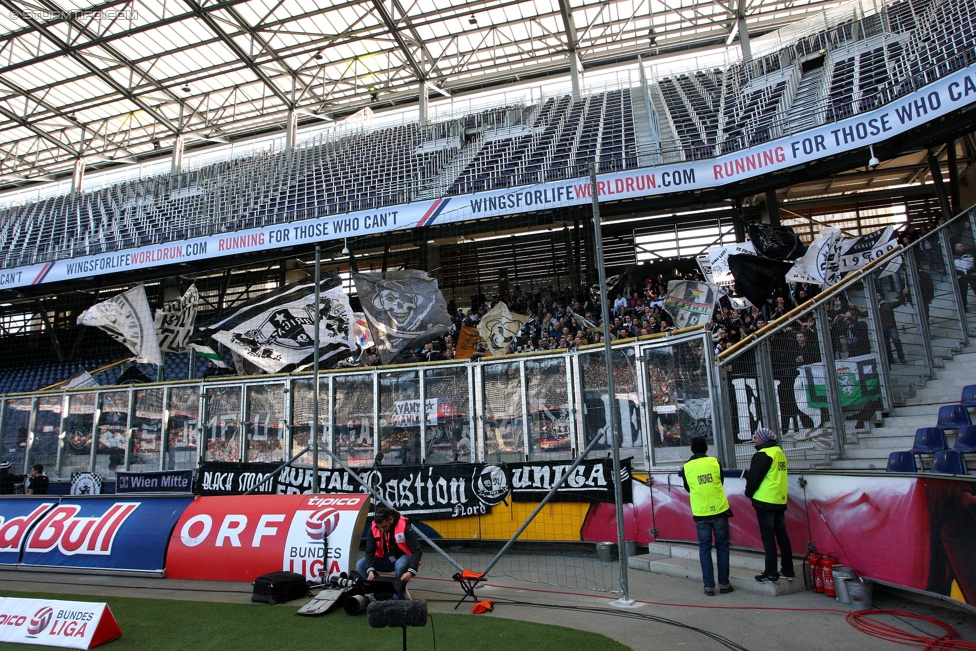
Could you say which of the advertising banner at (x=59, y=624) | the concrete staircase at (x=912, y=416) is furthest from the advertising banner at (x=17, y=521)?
the concrete staircase at (x=912, y=416)

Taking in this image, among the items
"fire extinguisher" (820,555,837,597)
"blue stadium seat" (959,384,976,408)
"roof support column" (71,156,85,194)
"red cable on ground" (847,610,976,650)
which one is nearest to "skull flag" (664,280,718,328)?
"blue stadium seat" (959,384,976,408)

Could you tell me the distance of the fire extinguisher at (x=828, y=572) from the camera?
6094mm

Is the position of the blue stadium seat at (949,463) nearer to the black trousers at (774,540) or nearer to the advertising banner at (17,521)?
the black trousers at (774,540)

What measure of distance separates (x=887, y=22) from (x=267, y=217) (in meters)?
21.0

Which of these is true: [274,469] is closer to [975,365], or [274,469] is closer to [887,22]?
[975,365]

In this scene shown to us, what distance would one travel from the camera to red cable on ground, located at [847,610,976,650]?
15.2ft

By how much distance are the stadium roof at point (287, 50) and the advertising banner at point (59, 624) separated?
24564 mm

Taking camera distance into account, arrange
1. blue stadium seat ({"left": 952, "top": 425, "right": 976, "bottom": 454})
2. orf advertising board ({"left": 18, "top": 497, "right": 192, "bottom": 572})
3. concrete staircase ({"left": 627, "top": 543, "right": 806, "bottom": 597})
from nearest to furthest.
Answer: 1. blue stadium seat ({"left": 952, "top": 425, "right": 976, "bottom": 454})
2. concrete staircase ({"left": 627, "top": 543, "right": 806, "bottom": 597})
3. orf advertising board ({"left": 18, "top": 497, "right": 192, "bottom": 572})

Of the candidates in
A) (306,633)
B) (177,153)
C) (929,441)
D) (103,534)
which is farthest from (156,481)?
(177,153)

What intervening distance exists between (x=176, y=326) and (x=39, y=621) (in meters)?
13.9

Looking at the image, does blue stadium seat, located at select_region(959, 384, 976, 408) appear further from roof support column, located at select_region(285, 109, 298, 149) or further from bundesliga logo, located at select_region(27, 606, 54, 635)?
roof support column, located at select_region(285, 109, 298, 149)

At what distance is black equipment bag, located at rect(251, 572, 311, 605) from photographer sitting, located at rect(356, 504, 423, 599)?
2.40 feet

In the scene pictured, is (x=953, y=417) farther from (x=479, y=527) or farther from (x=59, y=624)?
(x=59, y=624)

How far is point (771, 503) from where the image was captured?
633cm
